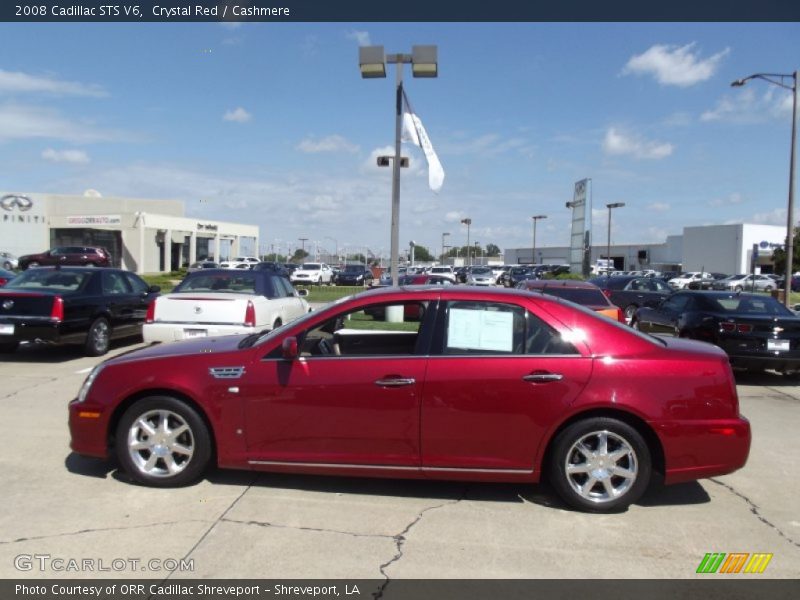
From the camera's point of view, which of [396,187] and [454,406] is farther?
[396,187]

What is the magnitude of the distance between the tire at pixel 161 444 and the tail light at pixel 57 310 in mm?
5872

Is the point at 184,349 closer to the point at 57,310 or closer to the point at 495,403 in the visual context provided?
the point at 495,403

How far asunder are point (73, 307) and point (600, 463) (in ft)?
28.4

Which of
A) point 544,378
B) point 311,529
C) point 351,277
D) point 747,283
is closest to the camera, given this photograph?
point 311,529

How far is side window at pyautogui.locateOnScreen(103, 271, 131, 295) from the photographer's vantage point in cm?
1112

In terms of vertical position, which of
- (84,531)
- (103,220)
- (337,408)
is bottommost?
(84,531)

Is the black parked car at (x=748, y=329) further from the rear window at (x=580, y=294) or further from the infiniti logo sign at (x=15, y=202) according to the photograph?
the infiniti logo sign at (x=15, y=202)

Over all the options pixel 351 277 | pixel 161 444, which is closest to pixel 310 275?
pixel 351 277

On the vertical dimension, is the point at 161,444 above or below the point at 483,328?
below

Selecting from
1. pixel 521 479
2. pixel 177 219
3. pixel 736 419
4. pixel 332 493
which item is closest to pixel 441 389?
pixel 521 479

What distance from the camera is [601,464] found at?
14.3ft

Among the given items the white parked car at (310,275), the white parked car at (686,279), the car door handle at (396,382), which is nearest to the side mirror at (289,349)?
the car door handle at (396,382)

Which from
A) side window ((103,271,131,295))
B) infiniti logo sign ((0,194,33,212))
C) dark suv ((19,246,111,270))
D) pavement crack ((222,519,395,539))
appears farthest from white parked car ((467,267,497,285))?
pavement crack ((222,519,395,539))
